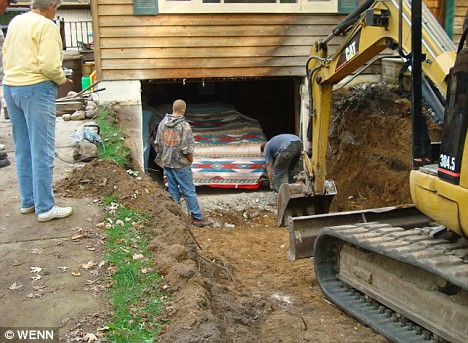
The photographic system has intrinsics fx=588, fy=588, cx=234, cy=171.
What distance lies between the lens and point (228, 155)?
12344 millimetres

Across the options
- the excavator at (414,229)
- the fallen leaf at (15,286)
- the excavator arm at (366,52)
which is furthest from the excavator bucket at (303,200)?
the fallen leaf at (15,286)

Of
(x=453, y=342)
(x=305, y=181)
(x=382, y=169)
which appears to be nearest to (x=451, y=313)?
(x=453, y=342)

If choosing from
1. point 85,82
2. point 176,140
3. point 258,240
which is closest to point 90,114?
point 176,140

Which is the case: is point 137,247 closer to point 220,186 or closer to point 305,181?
point 305,181

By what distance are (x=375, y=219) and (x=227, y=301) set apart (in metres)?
2.64

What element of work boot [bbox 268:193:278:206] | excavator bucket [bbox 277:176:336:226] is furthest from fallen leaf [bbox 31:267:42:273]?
work boot [bbox 268:193:278:206]

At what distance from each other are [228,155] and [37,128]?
24.0ft

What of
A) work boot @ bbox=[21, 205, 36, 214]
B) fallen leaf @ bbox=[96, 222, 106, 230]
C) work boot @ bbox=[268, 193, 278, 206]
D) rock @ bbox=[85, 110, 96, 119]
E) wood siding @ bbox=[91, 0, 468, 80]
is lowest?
work boot @ bbox=[268, 193, 278, 206]

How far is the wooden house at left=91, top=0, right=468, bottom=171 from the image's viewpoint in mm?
10883

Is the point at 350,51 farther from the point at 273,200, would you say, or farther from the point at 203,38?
the point at 273,200

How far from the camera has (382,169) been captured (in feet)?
33.3

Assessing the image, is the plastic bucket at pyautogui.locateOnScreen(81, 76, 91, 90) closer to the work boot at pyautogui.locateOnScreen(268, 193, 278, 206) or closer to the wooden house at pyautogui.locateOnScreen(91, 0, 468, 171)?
the wooden house at pyautogui.locateOnScreen(91, 0, 468, 171)

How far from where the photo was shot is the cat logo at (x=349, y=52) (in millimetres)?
6129

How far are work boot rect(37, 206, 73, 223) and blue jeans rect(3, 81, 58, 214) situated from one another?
0.13 ft
